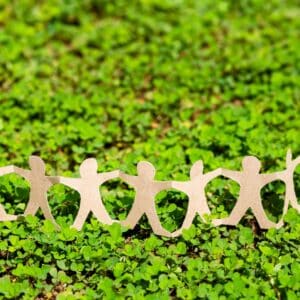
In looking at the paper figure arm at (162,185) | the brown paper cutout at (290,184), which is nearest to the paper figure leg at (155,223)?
the paper figure arm at (162,185)

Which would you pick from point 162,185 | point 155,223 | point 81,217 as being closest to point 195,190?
point 162,185

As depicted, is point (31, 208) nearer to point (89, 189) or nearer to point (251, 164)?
point (89, 189)

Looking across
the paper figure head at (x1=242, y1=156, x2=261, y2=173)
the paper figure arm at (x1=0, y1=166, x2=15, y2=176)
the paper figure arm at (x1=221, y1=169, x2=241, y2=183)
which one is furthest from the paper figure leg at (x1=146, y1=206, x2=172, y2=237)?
the paper figure arm at (x1=0, y1=166, x2=15, y2=176)

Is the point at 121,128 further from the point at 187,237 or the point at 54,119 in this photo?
the point at 187,237

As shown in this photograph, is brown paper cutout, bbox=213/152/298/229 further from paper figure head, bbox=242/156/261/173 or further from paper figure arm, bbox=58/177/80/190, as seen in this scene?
paper figure arm, bbox=58/177/80/190

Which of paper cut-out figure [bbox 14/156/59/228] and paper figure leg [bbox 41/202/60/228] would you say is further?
paper figure leg [bbox 41/202/60/228]

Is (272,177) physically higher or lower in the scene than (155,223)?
higher

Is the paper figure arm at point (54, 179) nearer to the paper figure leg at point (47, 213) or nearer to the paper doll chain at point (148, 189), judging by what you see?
the paper doll chain at point (148, 189)
